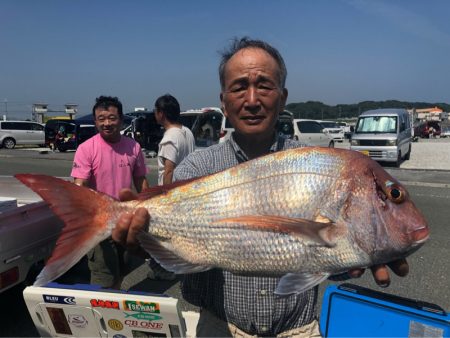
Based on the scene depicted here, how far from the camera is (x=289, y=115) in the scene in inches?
666

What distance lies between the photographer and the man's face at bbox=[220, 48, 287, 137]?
188 centimetres

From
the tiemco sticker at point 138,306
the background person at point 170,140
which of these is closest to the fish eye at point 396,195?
the tiemco sticker at point 138,306

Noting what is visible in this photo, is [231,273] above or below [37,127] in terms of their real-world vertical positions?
below

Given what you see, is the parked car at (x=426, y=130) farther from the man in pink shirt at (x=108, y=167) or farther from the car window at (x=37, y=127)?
the man in pink shirt at (x=108, y=167)

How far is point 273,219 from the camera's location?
1.59 m

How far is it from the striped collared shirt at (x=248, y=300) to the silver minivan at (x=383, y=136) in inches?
613

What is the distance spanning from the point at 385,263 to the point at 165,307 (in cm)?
145

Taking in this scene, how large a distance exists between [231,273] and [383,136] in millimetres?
17061

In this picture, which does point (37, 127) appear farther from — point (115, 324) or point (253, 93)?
point (253, 93)

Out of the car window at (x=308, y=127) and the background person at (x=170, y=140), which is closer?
the background person at (x=170, y=140)

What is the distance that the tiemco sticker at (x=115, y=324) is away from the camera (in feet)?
8.82

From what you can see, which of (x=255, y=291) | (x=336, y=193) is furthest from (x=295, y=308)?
(x=336, y=193)

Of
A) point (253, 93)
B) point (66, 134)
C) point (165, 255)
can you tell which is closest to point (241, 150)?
point (253, 93)

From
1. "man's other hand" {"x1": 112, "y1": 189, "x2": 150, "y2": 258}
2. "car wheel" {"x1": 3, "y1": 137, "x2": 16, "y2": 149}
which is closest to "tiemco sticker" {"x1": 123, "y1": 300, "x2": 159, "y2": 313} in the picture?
"man's other hand" {"x1": 112, "y1": 189, "x2": 150, "y2": 258}
